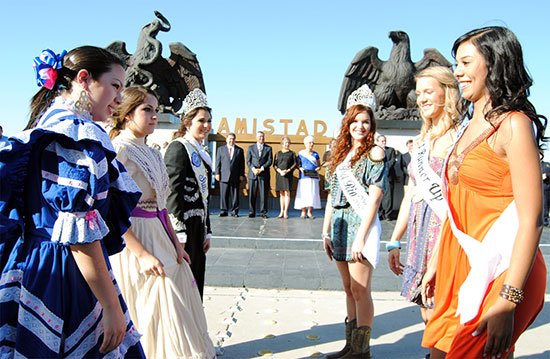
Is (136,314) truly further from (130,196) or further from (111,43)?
(111,43)

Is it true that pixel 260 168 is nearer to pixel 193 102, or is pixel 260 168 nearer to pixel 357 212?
pixel 193 102

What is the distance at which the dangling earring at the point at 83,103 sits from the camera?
1.44 meters

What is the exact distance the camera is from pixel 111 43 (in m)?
12.5

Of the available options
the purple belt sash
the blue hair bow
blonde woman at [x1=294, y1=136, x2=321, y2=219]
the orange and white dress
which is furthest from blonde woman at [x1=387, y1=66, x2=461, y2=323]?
blonde woman at [x1=294, y1=136, x2=321, y2=219]

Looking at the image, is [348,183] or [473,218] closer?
[473,218]

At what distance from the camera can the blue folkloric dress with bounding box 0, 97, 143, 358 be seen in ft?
4.18

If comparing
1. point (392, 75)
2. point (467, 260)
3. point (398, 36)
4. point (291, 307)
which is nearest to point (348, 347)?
point (291, 307)

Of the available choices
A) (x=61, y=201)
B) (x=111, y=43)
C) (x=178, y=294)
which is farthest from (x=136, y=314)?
(x=111, y=43)

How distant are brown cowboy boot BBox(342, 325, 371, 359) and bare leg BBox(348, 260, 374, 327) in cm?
4

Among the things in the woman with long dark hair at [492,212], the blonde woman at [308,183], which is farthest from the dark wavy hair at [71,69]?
the blonde woman at [308,183]

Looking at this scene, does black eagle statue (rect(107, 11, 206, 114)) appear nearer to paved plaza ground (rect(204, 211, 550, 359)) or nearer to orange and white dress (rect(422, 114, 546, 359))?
paved plaza ground (rect(204, 211, 550, 359))

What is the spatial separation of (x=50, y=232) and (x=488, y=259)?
1.41 m

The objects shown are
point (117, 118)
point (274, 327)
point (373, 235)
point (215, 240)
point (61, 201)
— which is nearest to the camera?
point (61, 201)

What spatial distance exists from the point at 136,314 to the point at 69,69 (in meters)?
1.49
